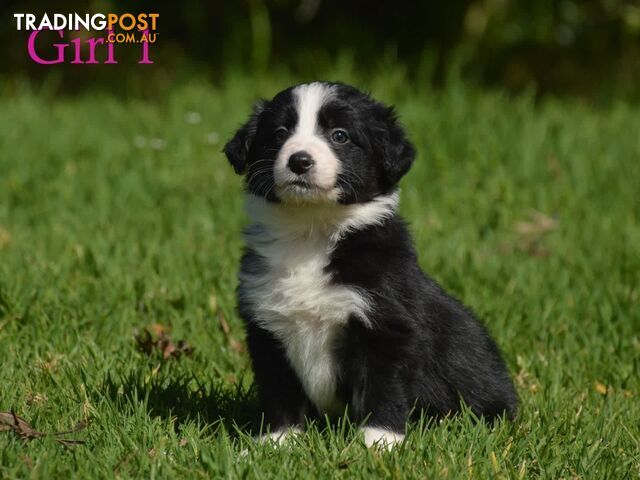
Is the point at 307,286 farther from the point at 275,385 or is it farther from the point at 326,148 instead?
the point at 326,148

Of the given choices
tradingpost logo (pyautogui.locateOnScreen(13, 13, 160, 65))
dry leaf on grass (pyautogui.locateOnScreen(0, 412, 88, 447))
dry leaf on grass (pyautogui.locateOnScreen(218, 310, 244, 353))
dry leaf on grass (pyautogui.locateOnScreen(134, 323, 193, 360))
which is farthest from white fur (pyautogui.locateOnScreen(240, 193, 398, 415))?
tradingpost logo (pyautogui.locateOnScreen(13, 13, 160, 65))

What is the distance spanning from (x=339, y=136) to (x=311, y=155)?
0.70ft

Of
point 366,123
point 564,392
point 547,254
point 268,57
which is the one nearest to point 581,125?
point 547,254

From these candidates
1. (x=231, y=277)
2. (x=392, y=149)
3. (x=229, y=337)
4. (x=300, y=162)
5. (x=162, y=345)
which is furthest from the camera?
(x=231, y=277)

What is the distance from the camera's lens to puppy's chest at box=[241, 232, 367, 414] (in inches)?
150

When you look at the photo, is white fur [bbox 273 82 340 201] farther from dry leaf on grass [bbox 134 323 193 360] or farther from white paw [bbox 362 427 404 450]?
dry leaf on grass [bbox 134 323 193 360]

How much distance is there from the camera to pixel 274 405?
155 inches

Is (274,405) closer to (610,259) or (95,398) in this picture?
(95,398)

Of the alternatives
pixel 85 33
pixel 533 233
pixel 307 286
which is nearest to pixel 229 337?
pixel 307 286

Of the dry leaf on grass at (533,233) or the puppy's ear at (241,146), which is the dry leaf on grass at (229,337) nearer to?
the puppy's ear at (241,146)

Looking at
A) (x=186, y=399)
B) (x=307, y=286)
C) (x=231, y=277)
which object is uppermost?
(x=307, y=286)

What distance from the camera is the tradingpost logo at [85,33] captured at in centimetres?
1115

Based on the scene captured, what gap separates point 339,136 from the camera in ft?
13.1

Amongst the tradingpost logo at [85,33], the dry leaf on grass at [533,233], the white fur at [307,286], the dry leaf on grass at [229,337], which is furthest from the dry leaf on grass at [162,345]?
the tradingpost logo at [85,33]
